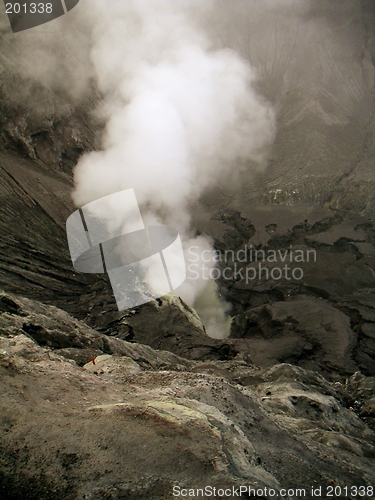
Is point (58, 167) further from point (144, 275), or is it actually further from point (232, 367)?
point (232, 367)

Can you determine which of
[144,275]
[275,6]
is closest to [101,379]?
[144,275]

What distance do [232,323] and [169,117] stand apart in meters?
14.5

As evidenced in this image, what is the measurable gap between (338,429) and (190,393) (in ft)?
11.2

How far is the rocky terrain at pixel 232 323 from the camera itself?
13.1ft

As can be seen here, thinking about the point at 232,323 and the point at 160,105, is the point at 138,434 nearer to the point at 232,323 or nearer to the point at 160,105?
the point at 232,323

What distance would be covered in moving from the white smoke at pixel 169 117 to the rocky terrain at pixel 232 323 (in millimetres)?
1173

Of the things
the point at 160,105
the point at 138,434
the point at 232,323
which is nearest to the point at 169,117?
the point at 160,105

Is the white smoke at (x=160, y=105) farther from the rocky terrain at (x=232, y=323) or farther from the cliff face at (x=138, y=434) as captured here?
the cliff face at (x=138, y=434)

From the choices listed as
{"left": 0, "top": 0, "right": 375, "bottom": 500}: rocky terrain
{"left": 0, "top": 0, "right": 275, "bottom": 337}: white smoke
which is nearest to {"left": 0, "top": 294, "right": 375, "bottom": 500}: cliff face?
{"left": 0, "top": 0, "right": 375, "bottom": 500}: rocky terrain

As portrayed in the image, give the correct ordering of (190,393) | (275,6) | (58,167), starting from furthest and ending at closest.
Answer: (275,6), (58,167), (190,393)

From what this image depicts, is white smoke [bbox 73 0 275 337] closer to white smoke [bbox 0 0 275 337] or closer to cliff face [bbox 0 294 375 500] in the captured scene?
white smoke [bbox 0 0 275 337]

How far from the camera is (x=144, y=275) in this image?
1562cm

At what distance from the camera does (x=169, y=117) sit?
24594 millimetres

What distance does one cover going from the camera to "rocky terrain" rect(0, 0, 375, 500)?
13.1 ft
